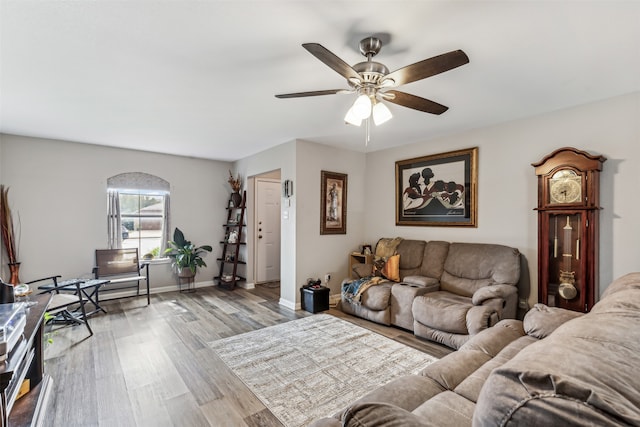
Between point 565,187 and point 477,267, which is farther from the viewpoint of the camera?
point 477,267

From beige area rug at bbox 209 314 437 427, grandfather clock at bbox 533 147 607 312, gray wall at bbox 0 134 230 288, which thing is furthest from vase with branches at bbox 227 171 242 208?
grandfather clock at bbox 533 147 607 312

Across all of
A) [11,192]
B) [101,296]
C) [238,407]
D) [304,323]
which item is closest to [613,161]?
[304,323]

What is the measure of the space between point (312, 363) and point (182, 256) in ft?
11.1

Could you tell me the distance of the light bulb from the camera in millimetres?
1993

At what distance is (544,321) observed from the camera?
2.00m

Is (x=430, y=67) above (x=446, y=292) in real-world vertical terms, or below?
above

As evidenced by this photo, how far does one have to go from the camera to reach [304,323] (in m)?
3.72

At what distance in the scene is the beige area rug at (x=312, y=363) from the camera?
7.13ft

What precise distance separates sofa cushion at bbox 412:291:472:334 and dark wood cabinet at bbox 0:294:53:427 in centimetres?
308

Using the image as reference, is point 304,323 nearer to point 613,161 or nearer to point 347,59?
point 347,59

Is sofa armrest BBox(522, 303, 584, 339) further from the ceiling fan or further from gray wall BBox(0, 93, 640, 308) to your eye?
the ceiling fan

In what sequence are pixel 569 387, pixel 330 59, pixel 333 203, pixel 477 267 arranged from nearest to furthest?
pixel 569 387
pixel 330 59
pixel 477 267
pixel 333 203

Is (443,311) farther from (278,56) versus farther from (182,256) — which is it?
(182,256)

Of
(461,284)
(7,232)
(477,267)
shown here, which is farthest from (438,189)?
(7,232)
